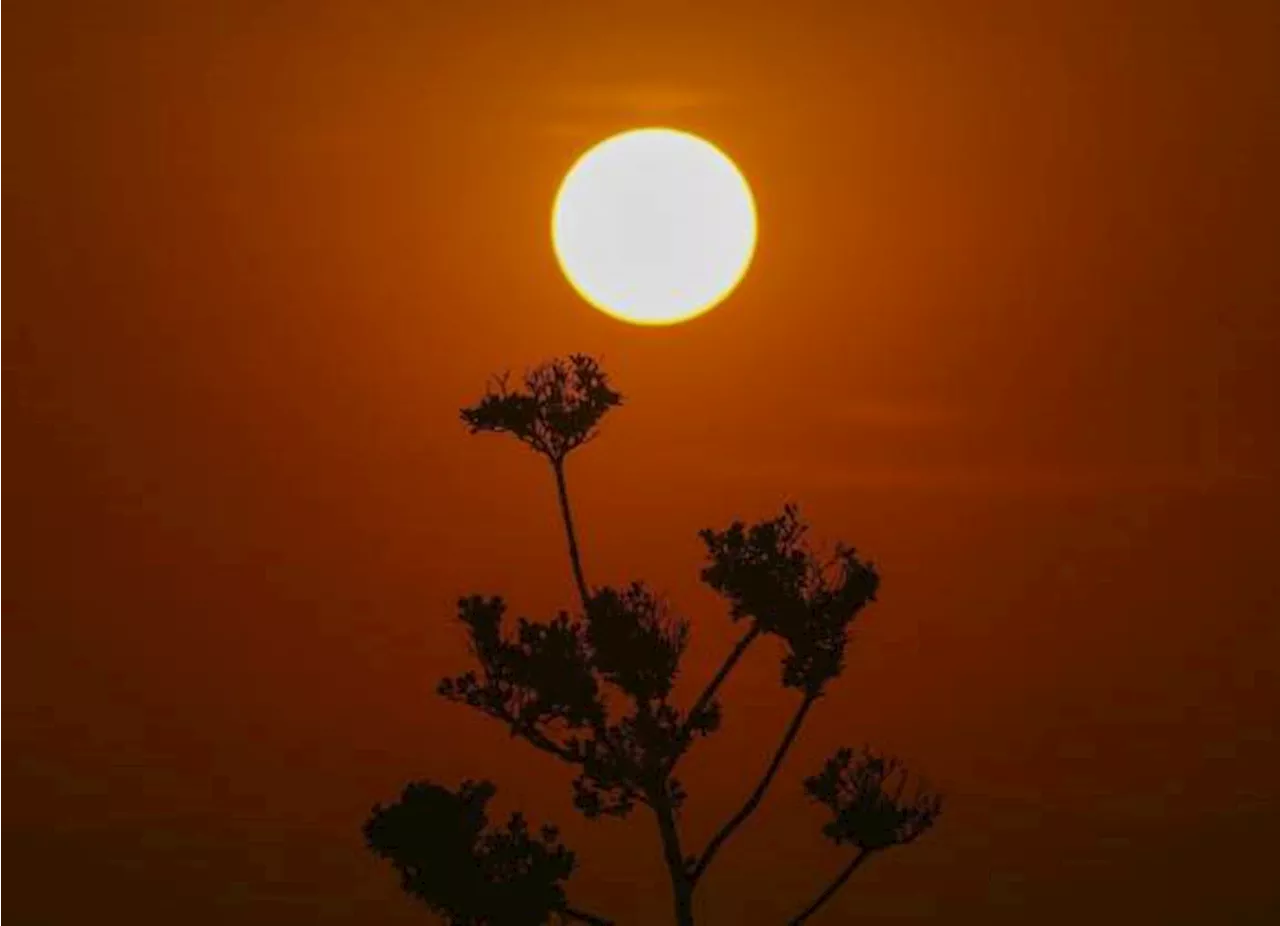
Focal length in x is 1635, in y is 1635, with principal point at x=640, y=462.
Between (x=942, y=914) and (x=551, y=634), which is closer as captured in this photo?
(x=551, y=634)

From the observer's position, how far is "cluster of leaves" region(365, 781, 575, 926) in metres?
20.6

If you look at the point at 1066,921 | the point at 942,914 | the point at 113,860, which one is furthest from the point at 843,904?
the point at 113,860

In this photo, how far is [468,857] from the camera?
20.8 meters

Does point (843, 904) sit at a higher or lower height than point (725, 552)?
higher

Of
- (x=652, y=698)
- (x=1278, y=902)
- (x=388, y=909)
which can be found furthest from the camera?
(x=1278, y=902)

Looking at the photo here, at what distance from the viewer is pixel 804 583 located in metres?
20.5

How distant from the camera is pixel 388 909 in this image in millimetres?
42906

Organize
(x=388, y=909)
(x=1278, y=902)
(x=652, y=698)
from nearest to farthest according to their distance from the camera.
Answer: (x=652, y=698) < (x=388, y=909) < (x=1278, y=902)

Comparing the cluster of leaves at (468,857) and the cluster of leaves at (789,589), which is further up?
the cluster of leaves at (789,589)

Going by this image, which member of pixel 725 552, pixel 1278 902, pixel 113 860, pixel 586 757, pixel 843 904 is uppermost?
pixel 1278 902

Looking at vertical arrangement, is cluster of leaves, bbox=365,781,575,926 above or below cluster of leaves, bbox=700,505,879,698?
below

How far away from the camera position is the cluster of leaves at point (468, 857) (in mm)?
20594

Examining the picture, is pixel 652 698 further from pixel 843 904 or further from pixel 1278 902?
pixel 1278 902

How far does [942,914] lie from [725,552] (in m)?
27.7
